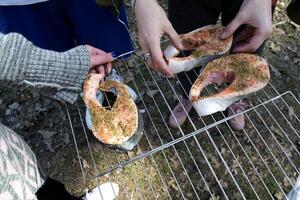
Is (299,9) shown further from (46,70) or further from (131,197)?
(131,197)

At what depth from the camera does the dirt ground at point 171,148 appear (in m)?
2.00

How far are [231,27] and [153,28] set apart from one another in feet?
1.14

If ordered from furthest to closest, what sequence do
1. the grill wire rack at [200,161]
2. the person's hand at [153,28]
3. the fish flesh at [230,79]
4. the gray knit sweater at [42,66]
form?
1. the grill wire rack at [200,161]
2. the fish flesh at [230,79]
3. the person's hand at [153,28]
4. the gray knit sweater at [42,66]

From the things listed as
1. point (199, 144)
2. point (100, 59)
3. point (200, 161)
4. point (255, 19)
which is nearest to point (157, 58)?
point (100, 59)

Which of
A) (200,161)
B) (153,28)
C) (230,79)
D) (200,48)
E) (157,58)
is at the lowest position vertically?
(200,161)

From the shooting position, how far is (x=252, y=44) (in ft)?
4.67

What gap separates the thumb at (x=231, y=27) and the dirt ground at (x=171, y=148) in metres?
0.45

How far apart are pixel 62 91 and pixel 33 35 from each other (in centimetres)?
49

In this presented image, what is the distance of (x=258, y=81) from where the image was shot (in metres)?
1.45

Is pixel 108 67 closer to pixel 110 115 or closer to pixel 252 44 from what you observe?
pixel 110 115

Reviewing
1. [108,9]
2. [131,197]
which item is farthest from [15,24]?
[131,197]

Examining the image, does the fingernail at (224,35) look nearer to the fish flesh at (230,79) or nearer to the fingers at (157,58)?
the fish flesh at (230,79)

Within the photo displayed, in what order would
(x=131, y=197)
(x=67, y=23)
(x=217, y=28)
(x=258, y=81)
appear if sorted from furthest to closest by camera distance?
1. (x=131, y=197)
2. (x=67, y=23)
3. (x=217, y=28)
4. (x=258, y=81)

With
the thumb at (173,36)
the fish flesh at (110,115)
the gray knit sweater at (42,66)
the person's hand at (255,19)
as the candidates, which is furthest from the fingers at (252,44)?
the gray knit sweater at (42,66)
